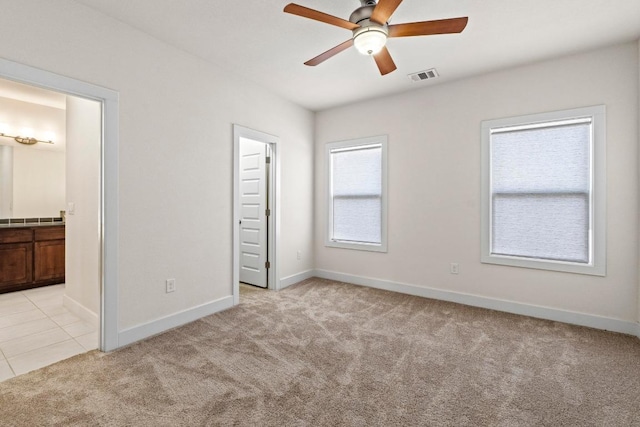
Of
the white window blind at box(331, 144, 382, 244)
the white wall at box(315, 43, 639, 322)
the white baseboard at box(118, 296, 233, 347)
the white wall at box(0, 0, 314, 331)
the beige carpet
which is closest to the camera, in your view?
the beige carpet

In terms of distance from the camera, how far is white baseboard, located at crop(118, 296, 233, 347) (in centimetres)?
266

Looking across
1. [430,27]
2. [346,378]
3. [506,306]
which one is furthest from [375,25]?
[506,306]

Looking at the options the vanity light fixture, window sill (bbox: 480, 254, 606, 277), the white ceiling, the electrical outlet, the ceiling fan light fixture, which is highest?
the white ceiling

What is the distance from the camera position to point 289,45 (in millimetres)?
2959

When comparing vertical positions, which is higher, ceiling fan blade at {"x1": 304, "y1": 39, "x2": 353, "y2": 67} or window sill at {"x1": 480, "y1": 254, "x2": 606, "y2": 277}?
ceiling fan blade at {"x1": 304, "y1": 39, "x2": 353, "y2": 67}

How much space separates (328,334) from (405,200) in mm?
2199

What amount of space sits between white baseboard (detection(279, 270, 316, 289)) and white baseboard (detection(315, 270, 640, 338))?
451mm

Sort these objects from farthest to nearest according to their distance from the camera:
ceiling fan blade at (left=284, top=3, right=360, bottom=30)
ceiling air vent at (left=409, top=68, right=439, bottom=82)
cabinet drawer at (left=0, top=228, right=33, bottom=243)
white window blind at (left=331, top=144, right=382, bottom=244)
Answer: white window blind at (left=331, top=144, right=382, bottom=244), cabinet drawer at (left=0, top=228, right=33, bottom=243), ceiling air vent at (left=409, top=68, right=439, bottom=82), ceiling fan blade at (left=284, top=3, right=360, bottom=30)

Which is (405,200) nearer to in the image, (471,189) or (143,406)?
(471,189)

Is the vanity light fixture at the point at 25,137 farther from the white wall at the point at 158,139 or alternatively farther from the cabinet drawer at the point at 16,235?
the white wall at the point at 158,139

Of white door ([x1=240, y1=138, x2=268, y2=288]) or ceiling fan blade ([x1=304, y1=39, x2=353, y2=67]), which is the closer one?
ceiling fan blade ([x1=304, y1=39, x2=353, y2=67])

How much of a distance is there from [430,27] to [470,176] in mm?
2161

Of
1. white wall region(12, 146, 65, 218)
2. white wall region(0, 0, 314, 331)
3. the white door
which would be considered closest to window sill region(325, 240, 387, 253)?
the white door

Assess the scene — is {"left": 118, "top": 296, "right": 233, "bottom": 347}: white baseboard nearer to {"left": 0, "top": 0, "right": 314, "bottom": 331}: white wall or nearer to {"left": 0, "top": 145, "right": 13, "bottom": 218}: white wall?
{"left": 0, "top": 0, "right": 314, "bottom": 331}: white wall
